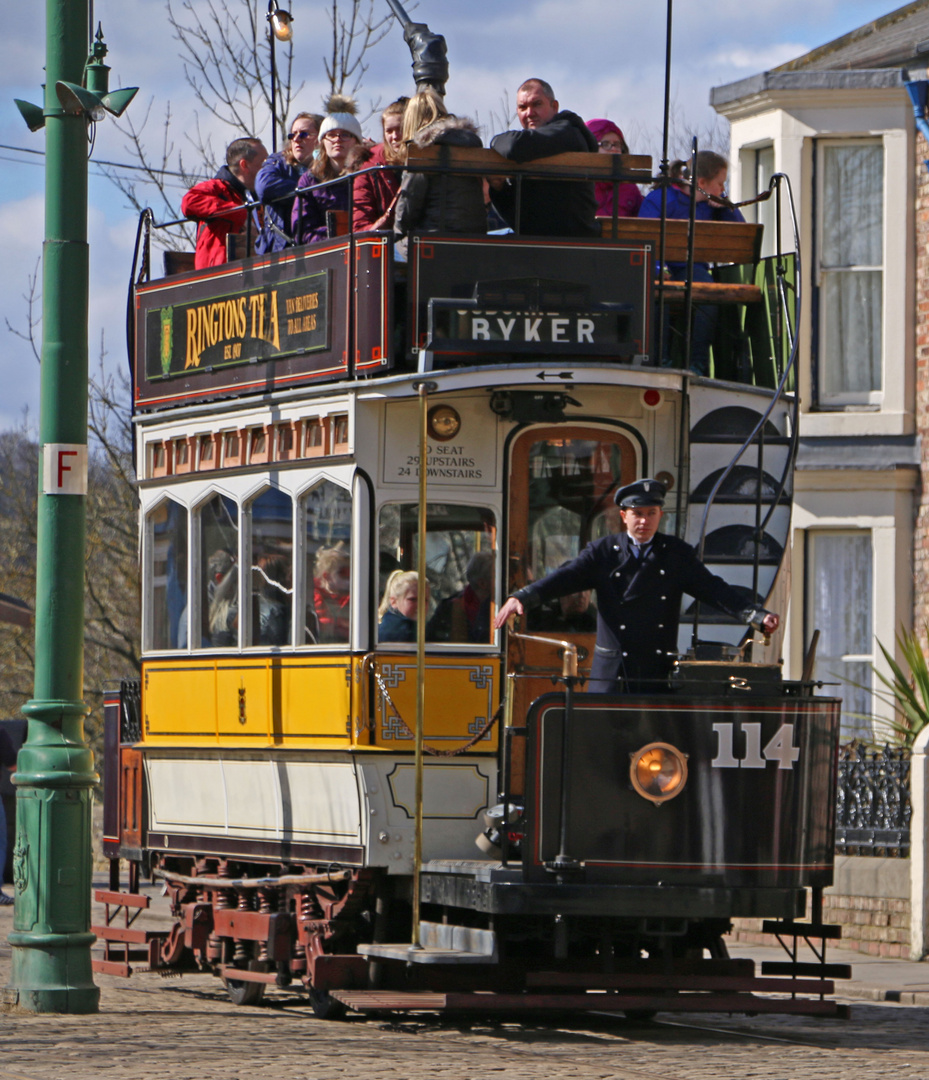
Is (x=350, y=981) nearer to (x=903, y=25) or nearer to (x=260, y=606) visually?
(x=260, y=606)

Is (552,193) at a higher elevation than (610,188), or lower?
lower

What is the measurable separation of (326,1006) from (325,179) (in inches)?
174

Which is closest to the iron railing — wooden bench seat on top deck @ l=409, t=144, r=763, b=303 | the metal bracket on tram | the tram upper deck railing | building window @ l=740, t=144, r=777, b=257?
the tram upper deck railing

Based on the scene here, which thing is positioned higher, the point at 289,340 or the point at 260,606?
the point at 289,340

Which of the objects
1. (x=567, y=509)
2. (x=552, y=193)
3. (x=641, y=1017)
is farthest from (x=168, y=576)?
(x=641, y=1017)

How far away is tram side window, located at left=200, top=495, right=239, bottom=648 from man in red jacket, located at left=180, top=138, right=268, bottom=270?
147 centimetres

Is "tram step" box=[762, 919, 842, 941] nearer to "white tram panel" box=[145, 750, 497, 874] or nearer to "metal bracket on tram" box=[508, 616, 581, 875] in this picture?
"metal bracket on tram" box=[508, 616, 581, 875]

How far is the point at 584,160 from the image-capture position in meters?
10.7

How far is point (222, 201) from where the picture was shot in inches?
488

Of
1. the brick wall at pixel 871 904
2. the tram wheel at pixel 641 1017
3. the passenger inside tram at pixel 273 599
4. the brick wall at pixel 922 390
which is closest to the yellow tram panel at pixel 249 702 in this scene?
the passenger inside tram at pixel 273 599

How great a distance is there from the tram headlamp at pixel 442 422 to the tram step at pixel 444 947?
2.43 meters

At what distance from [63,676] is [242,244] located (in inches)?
113

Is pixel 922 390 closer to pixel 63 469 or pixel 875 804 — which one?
pixel 875 804

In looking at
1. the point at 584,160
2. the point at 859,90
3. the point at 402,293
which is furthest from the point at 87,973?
the point at 859,90
